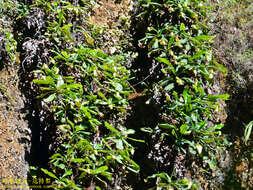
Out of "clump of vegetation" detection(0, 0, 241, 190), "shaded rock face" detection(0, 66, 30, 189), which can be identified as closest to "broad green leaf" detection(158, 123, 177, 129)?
"clump of vegetation" detection(0, 0, 241, 190)

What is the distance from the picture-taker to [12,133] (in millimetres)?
2771

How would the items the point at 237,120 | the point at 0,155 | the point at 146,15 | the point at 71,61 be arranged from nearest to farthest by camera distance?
the point at 0,155
the point at 71,61
the point at 146,15
the point at 237,120

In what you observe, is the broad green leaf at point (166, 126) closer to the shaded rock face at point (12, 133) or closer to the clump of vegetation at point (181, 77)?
the clump of vegetation at point (181, 77)

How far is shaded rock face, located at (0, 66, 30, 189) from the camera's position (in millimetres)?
2646

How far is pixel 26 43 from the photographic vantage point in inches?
115

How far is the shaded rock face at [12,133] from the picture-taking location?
2.65m

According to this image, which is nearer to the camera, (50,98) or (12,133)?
(50,98)

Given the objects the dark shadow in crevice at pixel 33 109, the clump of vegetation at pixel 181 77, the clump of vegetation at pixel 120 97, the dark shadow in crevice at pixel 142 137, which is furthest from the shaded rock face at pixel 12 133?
the clump of vegetation at pixel 181 77

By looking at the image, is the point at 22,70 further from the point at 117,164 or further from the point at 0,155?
the point at 117,164

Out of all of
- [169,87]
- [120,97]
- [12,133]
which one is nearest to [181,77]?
[169,87]

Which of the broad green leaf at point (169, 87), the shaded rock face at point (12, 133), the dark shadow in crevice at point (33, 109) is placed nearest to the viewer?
the shaded rock face at point (12, 133)

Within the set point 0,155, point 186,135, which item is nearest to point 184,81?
point 186,135

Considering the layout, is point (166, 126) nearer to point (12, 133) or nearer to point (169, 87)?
point (169, 87)

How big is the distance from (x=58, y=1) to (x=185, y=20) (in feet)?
5.23
